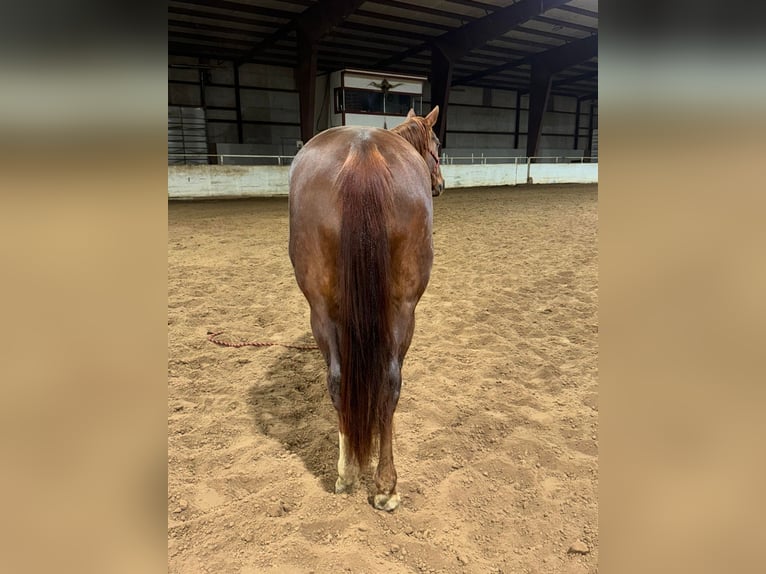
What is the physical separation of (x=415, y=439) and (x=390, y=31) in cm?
1490

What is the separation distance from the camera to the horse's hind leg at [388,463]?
6.16ft

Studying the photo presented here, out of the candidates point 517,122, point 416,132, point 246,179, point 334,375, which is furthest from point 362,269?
point 517,122

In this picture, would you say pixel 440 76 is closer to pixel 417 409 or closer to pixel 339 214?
pixel 417 409

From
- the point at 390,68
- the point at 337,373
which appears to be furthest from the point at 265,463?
the point at 390,68

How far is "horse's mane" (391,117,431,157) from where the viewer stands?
2.91 meters

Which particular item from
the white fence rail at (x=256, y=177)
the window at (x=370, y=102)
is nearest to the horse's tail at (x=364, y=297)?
the white fence rail at (x=256, y=177)

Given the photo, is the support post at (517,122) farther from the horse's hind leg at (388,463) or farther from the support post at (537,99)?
the horse's hind leg at (388,463)

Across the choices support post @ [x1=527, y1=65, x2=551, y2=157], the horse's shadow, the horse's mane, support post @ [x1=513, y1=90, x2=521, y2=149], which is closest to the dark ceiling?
support post @ [x1=527, y1=65, x2=551, y2=157]

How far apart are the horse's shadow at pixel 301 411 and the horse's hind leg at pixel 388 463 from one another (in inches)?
9.9

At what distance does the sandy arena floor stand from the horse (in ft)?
0.78

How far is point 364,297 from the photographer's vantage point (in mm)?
1789

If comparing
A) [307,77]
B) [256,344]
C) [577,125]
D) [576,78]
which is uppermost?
[576,78]

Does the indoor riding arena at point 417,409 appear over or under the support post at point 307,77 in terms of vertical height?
under

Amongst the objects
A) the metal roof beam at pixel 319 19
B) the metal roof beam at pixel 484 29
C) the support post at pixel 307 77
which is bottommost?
the support post at pixel 307 77
